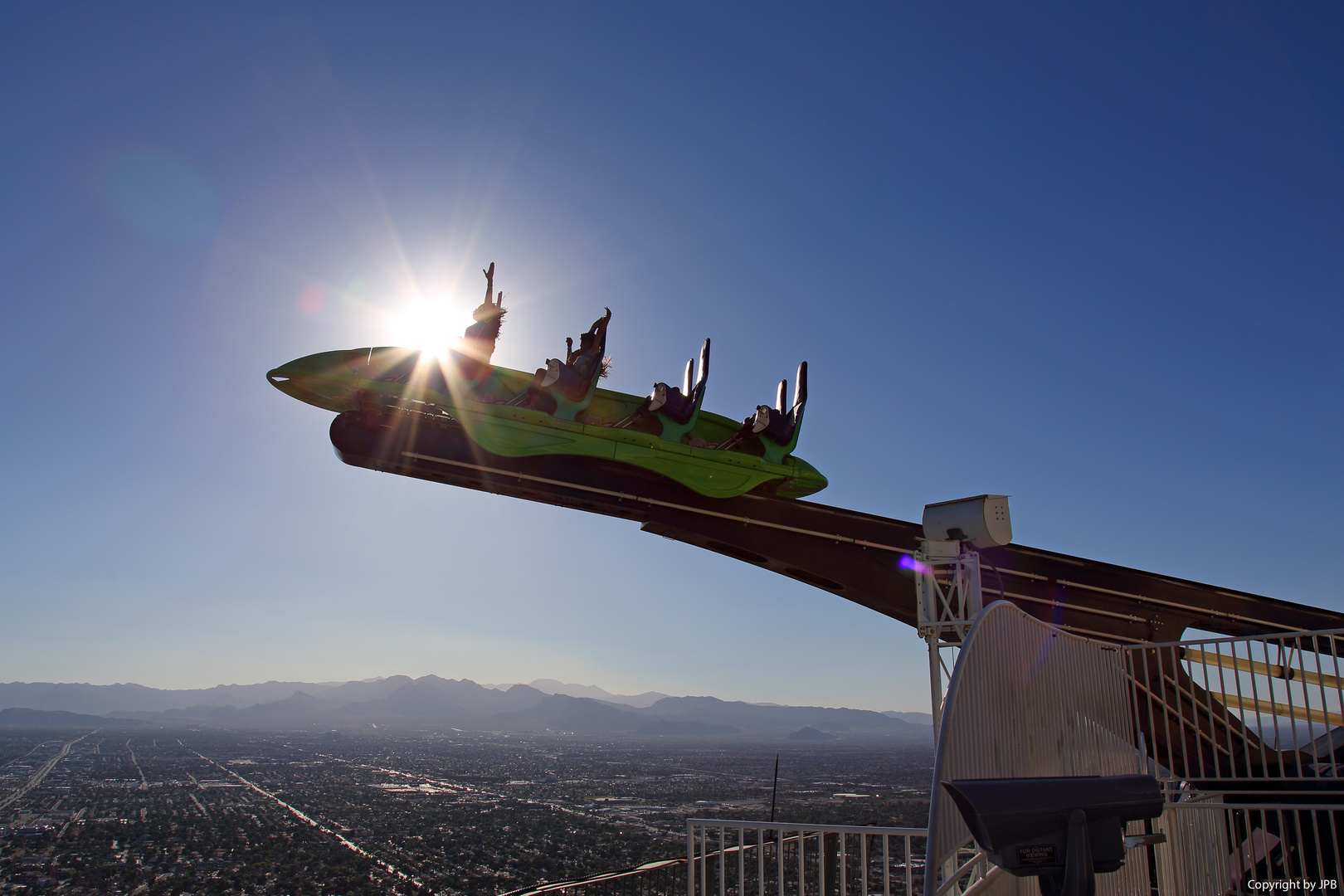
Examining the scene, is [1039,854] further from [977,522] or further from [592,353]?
[592,353]

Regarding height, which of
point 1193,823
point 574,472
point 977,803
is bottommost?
point 1193,823

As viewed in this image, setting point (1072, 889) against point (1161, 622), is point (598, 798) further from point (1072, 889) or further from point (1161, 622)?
point (1072, 889)

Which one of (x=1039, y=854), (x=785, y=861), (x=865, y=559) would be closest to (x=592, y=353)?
(x=865, y=559)

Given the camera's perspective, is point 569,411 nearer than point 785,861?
Yes

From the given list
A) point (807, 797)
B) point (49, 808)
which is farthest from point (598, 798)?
point (49, 808)

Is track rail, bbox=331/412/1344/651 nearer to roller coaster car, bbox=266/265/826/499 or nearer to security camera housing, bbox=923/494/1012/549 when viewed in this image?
roller coaster car, bbox=266/265/826/499

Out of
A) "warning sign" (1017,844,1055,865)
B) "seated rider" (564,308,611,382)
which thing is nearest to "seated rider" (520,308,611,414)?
"seated rider" (564,308,611,382)
